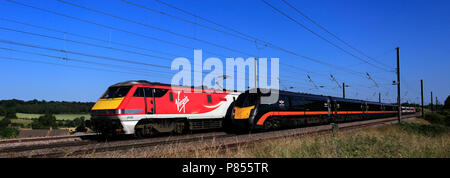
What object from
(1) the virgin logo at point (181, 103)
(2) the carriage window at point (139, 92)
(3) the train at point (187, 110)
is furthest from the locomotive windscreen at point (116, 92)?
(1) the virgin logo at point (181, 103)

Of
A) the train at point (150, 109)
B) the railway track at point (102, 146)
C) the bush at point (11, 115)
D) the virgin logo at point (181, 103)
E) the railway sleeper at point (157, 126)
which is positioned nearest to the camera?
the railway track at point (102, 146)

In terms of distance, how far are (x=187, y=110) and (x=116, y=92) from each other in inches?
158

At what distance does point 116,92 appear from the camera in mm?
13984

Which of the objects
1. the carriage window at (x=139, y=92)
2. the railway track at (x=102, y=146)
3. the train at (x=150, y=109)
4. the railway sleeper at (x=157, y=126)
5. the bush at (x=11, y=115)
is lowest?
the bush at (x=11, y=115)

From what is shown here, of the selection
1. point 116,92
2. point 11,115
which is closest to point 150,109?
point 116,92

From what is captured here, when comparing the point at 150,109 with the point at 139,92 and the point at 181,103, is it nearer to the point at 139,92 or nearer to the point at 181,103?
the point at 139,92

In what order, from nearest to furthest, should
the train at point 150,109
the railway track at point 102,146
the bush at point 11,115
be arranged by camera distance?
1. the railway track at point 102,146
2. the train at point 150,109
3. the bush at point 11,115

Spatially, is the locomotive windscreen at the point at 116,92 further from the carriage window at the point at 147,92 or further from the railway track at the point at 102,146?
the railway track at the point at 102,146

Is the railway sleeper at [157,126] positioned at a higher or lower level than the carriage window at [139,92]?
lower

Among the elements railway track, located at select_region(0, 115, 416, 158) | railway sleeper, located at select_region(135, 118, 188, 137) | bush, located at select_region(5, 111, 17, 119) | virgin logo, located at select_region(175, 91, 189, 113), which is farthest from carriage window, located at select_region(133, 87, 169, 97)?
bush, located at select_region(5, 111, 17, 119)

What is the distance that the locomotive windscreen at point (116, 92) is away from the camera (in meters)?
13.7
